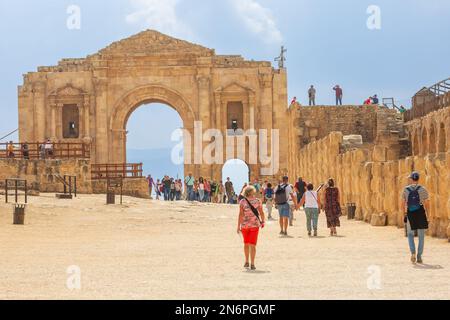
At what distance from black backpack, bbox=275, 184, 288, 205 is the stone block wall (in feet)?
8.28

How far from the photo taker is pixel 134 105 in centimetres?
4497

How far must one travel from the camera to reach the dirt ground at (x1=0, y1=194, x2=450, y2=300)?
984cm

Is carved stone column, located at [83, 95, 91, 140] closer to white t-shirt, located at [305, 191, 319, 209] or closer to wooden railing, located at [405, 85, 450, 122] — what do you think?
wooden railing, located at [405, 85, 450, 122]

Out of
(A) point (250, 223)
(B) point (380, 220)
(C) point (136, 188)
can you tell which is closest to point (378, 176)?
(B) point (380, 220)

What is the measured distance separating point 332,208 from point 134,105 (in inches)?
1077

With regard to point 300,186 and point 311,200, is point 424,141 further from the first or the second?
point 311,200

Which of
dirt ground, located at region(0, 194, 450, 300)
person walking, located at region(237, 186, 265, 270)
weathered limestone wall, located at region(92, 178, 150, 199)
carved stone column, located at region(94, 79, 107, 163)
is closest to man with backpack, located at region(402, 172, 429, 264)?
dirt ground, located at region(0, 194, 450, 300)

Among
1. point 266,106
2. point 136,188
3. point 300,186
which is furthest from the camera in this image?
point 266,106

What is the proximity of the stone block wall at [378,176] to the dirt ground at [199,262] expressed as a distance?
26.8 inches

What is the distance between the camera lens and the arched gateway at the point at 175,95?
4422 cm

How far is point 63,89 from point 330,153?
19893 mm

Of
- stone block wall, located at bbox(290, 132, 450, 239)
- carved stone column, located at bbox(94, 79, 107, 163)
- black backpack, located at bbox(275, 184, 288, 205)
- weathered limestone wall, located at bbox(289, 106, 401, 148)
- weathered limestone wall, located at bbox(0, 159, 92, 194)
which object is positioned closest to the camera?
stone block wall, located at bbox(290, 132, 450, 239)

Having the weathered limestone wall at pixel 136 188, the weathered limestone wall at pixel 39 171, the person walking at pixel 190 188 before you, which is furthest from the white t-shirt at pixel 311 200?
the person walking at pixel 190 188
